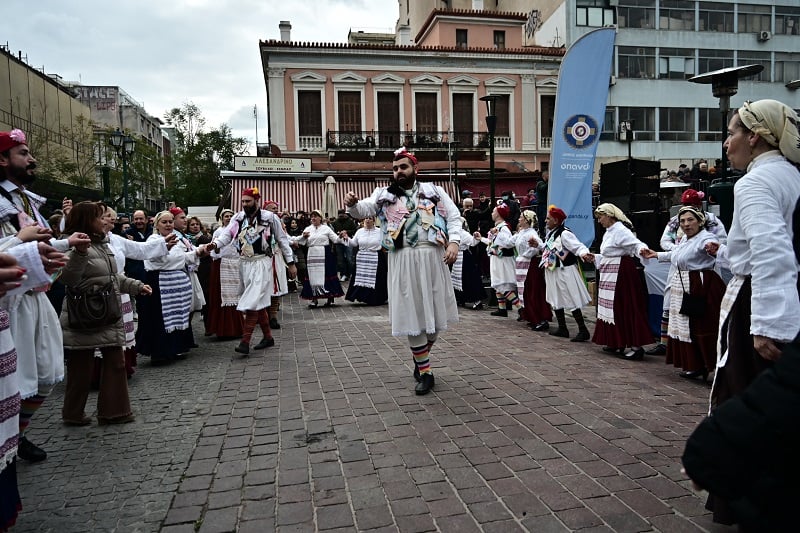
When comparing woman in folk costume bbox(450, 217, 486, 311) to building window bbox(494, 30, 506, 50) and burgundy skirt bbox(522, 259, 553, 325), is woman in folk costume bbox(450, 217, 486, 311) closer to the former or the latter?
burgundy skirt bbox(522, 259, 553, 325)

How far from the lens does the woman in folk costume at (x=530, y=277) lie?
9.48 m

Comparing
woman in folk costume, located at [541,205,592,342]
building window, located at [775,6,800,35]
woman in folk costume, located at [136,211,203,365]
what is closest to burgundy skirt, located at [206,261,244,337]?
woman in folk costume, located at [136,211,203,365]

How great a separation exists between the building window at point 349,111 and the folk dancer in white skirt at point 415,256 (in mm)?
26634

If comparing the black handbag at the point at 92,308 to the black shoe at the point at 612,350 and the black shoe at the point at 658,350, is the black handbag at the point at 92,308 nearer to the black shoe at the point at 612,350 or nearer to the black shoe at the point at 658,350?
the black shoe at the point at 612,350

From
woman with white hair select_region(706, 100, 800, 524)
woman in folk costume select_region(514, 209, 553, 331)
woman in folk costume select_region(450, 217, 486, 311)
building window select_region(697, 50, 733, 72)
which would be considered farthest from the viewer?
building window select_region(697, 50, 733, 72)

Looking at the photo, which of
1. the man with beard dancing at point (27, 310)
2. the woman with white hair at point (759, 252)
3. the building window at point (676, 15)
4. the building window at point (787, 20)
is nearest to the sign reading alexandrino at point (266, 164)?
the man with beard dancing at point (27, 310)

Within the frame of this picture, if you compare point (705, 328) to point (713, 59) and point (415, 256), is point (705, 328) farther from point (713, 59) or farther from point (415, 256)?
point (713, 59)

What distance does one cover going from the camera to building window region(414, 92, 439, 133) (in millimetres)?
32625

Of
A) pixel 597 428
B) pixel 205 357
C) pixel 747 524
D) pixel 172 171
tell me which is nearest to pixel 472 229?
pixel 205 357

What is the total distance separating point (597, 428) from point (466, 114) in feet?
98.7

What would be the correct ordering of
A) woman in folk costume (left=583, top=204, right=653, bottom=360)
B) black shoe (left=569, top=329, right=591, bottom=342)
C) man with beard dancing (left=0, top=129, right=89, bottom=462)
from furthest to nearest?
1. black shoe (left=569, top=329, right=591, bottom=342)
2. woman in folk costume (left=583, top=204, right=653, bottom=360)
3. man with beard dancing (left=0, top=129, right=89, bottom=462)

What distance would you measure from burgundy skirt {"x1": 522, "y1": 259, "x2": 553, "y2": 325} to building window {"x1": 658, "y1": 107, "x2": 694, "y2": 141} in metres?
29.8

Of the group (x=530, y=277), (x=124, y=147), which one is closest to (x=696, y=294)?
(x=530, y=277)

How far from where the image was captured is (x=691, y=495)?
3.39 m
